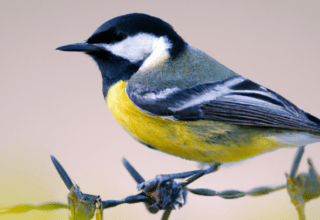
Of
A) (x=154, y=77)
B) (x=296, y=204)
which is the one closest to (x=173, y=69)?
(x=154, y=77)

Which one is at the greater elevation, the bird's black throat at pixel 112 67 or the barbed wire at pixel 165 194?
the bird's black throat at pixel 112 67

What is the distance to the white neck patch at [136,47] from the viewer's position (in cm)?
91

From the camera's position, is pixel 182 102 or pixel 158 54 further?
pixel 158 54

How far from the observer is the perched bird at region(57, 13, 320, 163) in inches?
32.4

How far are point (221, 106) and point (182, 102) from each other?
0.34ft

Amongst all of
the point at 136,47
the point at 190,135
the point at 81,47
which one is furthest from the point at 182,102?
the point at 81,47

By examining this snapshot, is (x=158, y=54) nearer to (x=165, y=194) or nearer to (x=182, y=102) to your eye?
(x=182, y=102)

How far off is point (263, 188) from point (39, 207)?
18.7 inches

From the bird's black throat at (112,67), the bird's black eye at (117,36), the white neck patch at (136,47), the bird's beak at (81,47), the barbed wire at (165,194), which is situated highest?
the bird's black eye at (117,36)

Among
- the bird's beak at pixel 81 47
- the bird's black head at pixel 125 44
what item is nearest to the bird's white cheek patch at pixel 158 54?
the bird's black head at pixel 125 44

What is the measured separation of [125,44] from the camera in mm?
912

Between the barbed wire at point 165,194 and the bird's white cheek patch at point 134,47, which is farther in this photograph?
the bird's white cheek patch at point 134,47

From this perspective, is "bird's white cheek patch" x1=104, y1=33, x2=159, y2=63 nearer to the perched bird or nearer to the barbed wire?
the perched bird

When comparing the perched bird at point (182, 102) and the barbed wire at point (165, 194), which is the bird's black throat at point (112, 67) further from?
the barbed wire at point (165, 194)
